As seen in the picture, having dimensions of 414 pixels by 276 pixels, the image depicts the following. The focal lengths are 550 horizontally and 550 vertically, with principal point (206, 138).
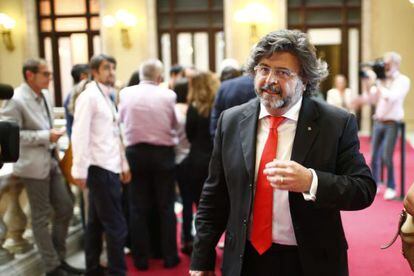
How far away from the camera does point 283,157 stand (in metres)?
1.91

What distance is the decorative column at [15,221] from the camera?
13.0ft

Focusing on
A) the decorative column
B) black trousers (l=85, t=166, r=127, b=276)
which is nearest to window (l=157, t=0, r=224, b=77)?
the decorative column

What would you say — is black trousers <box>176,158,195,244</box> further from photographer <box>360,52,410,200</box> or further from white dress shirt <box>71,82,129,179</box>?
photographer <box>360,52,410,200</box>

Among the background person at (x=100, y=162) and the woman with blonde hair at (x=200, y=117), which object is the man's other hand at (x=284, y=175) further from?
the woman with blonde hair at (x=200, y=117)

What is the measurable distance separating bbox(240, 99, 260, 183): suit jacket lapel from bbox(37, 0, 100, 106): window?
36.1ft

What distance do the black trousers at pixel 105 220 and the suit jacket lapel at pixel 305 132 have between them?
1949mm

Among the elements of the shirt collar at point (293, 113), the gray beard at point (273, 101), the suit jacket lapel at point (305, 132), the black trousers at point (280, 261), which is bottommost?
the black trousers at point (280, 261)

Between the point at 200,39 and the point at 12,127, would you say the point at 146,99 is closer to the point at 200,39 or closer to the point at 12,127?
the point at 12,127

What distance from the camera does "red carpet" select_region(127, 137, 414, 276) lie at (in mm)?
4074

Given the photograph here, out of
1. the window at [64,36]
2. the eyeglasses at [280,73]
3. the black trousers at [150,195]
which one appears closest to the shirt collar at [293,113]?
the eyeglasses at [280,73]

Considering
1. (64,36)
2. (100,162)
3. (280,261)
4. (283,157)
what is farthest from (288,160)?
(64,36)

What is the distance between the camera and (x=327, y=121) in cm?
Answer: 191

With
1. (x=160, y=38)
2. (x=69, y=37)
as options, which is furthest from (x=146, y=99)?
(x=69, y=37)

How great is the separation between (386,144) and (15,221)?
4.10 meters
